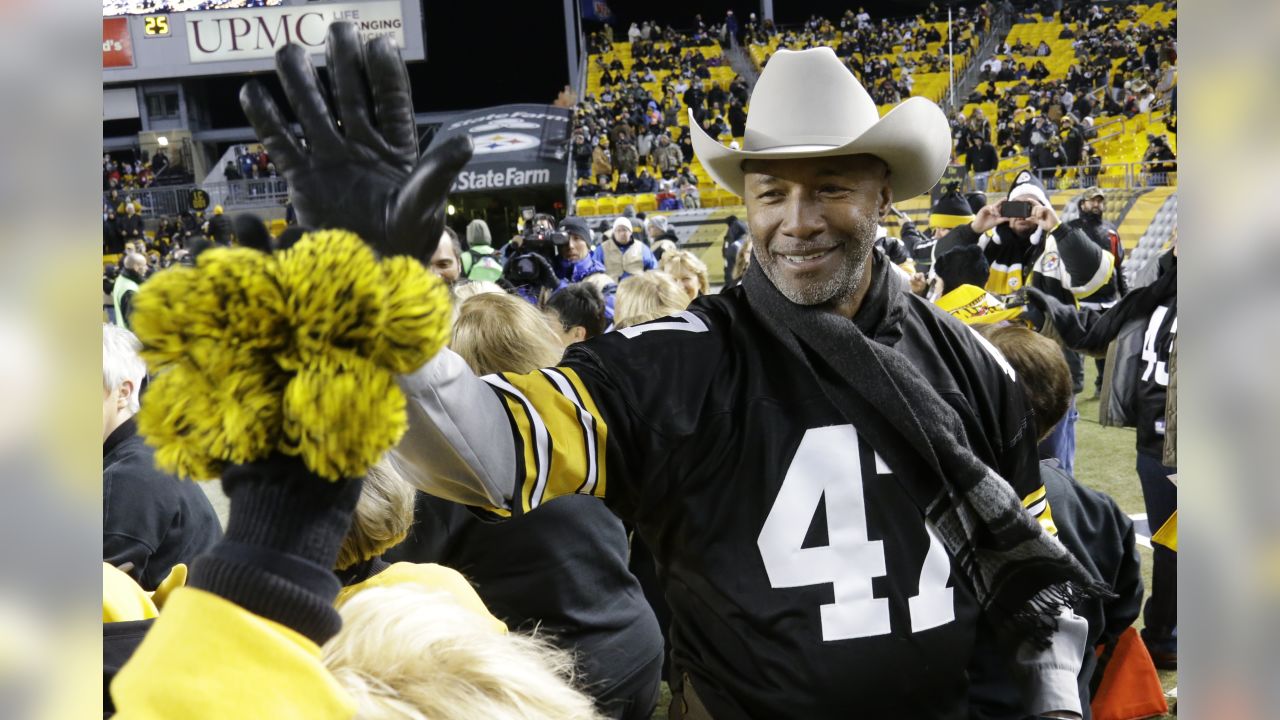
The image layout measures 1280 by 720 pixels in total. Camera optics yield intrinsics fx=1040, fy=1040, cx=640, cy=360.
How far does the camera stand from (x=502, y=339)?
2699mm

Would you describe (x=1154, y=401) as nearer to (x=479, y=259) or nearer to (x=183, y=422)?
(x=183, y=422)

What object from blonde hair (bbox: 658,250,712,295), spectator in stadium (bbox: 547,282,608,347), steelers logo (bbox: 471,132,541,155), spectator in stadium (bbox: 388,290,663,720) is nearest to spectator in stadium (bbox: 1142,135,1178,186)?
blonde hair (bbox: 658,250,712,295)

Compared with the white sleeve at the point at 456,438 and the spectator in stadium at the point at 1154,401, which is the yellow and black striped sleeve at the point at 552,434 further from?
the spectator in stadium at the point at 1154,401

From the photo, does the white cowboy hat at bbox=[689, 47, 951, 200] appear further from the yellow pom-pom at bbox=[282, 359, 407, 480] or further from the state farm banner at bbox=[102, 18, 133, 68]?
the state farm banner at bbox=[102, 18, 133, 68]

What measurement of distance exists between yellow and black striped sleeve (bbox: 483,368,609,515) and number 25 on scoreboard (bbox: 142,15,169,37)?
32203 millimetres

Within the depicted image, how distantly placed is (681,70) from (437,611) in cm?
3126

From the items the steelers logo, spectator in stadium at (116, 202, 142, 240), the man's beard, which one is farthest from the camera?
the steelers logo

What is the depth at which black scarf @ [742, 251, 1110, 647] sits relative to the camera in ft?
5.47
